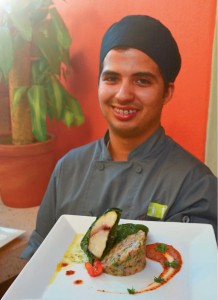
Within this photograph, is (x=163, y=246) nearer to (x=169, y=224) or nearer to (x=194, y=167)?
(x=169, y=224)

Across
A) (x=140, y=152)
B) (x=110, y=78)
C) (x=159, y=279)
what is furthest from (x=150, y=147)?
(x=159, y=279)

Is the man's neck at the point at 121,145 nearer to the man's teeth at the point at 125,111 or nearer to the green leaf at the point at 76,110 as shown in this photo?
the man's teeth at the point at 125,111

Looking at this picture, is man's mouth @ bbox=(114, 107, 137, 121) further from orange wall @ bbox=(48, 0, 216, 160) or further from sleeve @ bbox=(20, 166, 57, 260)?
orange wall @ bbox=(48, 0, 216, 160)

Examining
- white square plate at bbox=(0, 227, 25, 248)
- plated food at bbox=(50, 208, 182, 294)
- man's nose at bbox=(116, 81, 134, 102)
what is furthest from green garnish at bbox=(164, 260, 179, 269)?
white square plate at bbox=(0, 227, 25, 248)

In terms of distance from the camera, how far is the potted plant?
5.33 ft

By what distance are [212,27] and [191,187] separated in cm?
79

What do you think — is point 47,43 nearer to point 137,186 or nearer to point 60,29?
point 60,29

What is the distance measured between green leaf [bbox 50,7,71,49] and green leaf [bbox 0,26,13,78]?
0.25 metres

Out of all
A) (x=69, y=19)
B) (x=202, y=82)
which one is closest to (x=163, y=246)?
(x=202, y=82)

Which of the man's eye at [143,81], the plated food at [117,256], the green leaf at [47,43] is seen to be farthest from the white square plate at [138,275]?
the green leaf at [47,43]

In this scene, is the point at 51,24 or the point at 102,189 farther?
the point at 51,24

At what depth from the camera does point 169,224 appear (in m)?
0.92

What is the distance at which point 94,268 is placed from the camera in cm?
80

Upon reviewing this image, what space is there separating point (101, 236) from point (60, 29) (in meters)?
1.18
